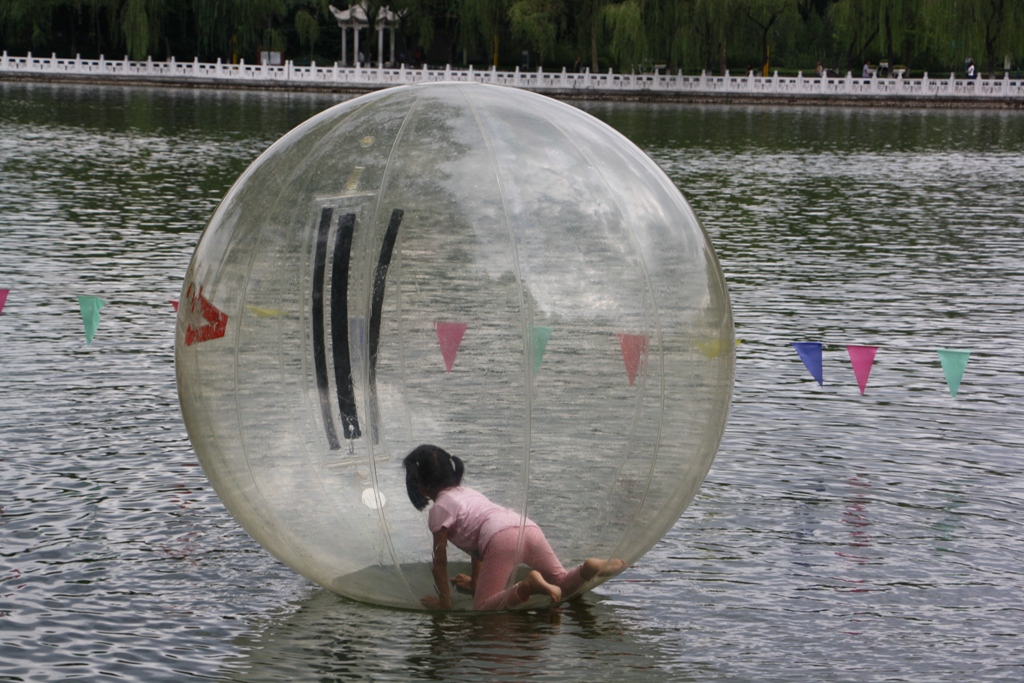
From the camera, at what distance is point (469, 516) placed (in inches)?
282

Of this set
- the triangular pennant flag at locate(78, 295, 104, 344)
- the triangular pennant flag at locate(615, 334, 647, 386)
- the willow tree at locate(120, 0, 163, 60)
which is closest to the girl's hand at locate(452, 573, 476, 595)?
the triangular pennant flag at locate(615, 334, 647, 386)

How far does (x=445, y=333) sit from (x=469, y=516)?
90cm

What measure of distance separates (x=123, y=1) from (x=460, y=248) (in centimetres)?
7539

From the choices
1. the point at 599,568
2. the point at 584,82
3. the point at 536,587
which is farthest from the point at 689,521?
the point at 584,82

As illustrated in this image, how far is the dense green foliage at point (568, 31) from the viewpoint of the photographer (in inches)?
2712

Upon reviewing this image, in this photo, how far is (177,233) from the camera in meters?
23.2

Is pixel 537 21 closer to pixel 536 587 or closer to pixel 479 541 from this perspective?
pixel 536 587

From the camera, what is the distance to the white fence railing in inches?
2889

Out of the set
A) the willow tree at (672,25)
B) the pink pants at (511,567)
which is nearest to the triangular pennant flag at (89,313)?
the pink pants at (511,567)

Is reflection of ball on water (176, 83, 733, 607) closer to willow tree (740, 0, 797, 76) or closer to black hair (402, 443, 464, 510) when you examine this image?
black hair (402, 443, 464, 510)

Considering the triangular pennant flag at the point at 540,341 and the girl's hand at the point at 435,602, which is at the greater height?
the triangular pennant flag at the point at 540,341

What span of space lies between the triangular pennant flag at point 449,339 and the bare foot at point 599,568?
1.31 meters

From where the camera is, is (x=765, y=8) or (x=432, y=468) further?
(x=765, y=8)

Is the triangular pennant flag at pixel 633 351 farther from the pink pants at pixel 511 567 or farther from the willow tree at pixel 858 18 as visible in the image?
the willow tree at pixel 858 18
